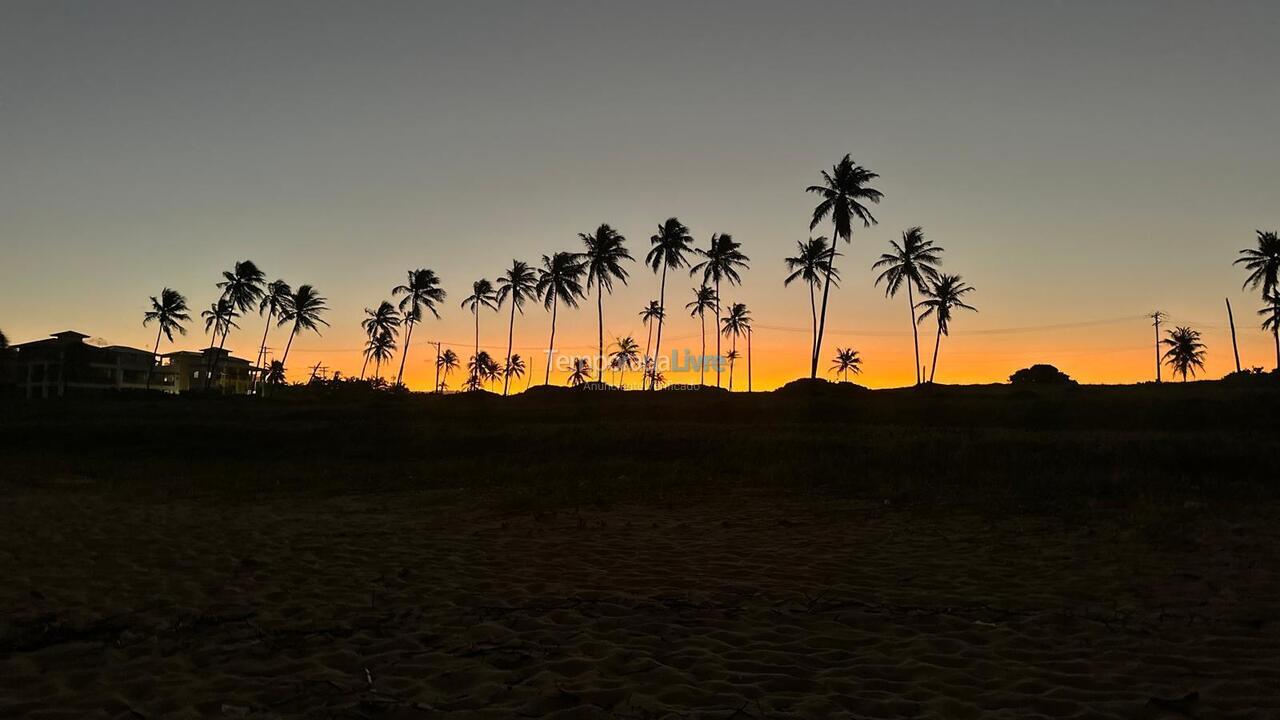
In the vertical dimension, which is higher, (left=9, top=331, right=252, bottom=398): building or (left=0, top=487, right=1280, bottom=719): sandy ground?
(left=9, top=331, right=252, bottom=398): building

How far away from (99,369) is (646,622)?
99474 millimetres

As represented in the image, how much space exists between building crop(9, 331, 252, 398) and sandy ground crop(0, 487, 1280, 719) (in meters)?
75.9

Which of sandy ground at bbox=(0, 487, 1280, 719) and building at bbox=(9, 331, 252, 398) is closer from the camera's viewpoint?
sandy ground at bbox=(0, 487, 1280, 719)

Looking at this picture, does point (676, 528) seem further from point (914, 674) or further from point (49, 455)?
point (49, 455)

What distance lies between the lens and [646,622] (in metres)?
6.29

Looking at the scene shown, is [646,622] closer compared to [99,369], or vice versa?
[646,622]

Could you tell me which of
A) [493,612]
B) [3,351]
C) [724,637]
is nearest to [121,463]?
[493,612]

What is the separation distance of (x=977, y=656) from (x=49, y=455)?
34.9 meters

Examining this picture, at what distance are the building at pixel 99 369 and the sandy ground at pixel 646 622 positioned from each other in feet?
249

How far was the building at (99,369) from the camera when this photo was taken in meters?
74.2

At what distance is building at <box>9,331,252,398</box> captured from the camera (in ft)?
243

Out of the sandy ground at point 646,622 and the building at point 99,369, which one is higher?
the building at point 99,369

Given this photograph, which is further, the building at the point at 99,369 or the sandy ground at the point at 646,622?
the building at the point at 99,369

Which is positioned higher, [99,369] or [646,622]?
[99,369]
